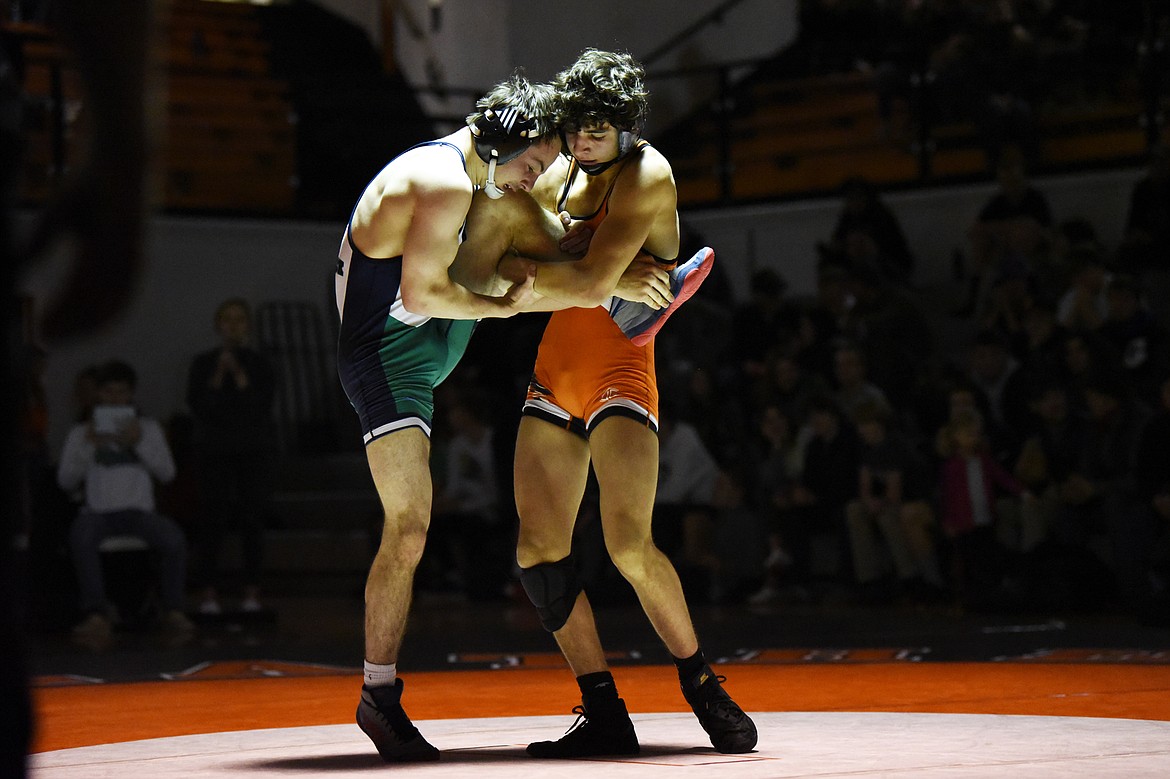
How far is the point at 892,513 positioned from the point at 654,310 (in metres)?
5.21

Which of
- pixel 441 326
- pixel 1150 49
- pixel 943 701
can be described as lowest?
pixel 943 701

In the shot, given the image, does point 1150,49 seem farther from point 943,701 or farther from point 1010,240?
point 943,701

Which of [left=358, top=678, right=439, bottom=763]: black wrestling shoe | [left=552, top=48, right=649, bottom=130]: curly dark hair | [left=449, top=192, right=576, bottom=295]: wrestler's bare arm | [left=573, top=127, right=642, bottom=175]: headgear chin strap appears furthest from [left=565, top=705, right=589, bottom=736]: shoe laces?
[left=552, top=48, right=649, bottom=130]: curly dark hair

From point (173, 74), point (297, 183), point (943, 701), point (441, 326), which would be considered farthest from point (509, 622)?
point (173, 74)

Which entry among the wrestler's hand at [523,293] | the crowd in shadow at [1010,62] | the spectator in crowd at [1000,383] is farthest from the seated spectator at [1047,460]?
the wrestler's hand at [523,293]

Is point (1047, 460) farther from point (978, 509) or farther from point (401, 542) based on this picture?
point (401, 542)

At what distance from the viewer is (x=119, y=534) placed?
8.34 metres

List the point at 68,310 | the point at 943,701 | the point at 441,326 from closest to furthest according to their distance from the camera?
the point at 68,310, the point at 441,326, the point at 943,701

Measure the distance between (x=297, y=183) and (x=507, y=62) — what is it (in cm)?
300

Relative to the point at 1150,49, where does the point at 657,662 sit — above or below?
below

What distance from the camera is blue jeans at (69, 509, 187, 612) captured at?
822cm

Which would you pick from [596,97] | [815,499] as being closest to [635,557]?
[596,97]

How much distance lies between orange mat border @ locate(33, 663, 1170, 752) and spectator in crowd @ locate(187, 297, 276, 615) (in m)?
2.68

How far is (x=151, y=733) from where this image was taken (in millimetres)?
4605
